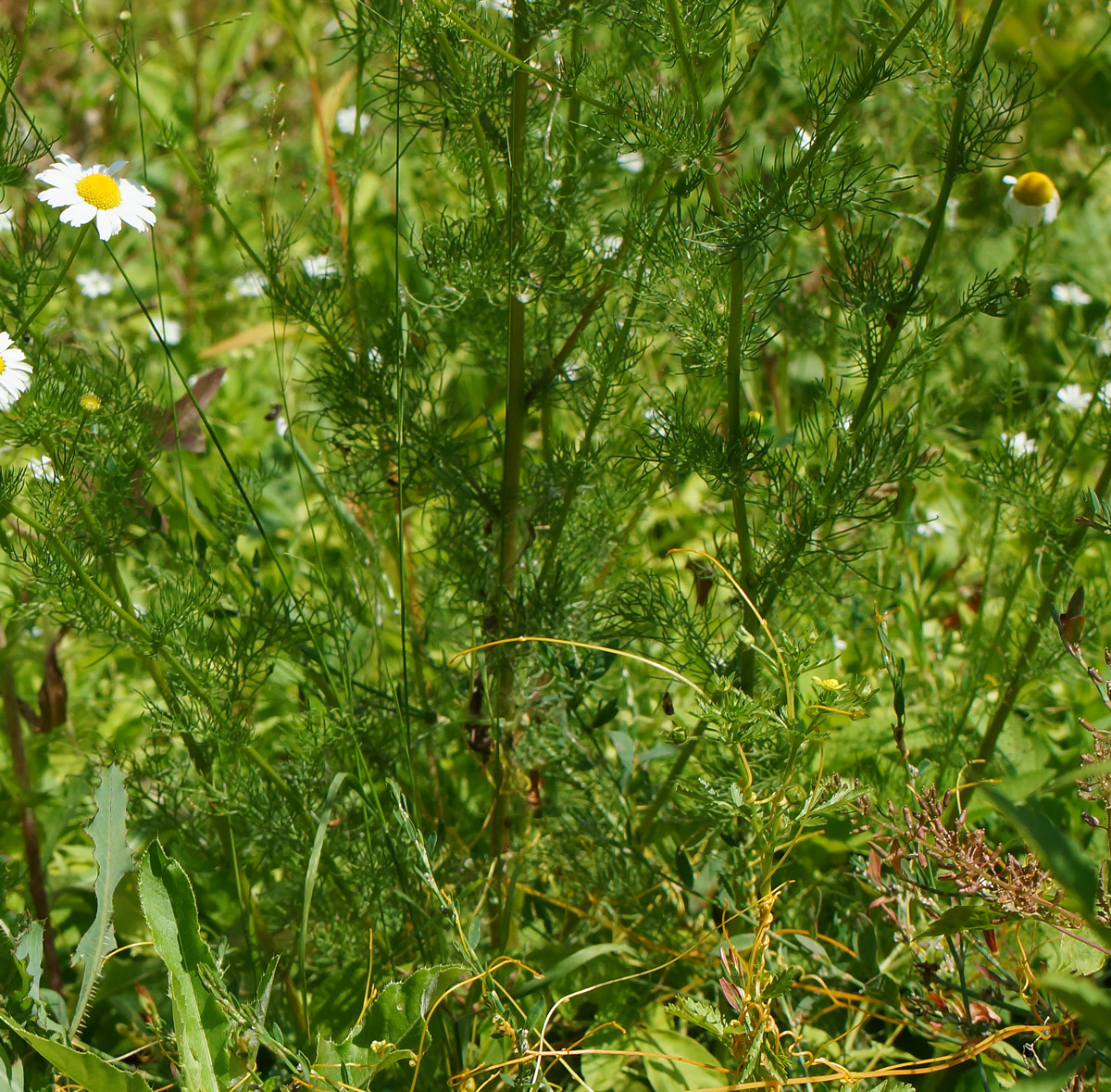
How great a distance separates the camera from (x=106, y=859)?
101cm

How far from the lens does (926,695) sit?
1.48m

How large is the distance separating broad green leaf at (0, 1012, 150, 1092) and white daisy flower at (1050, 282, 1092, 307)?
177 cm

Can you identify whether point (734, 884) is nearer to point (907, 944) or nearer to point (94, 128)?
point (907, 944)

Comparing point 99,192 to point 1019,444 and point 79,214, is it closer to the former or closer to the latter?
point 79,214

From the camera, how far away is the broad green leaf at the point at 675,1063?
109 centimetres

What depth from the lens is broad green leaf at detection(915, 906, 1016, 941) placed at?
887 millimetres

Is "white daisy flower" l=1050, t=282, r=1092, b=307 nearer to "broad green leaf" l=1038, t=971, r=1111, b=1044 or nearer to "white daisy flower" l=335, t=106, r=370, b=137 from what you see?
"white daisy flower" l=335, t=106, r=370, b=137

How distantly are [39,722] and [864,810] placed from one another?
940 mm

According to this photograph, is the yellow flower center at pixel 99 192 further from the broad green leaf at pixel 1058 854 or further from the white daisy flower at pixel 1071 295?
the white daisy flower at pixel 1071 295

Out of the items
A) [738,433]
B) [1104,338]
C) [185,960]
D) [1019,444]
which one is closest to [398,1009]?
[185,960]

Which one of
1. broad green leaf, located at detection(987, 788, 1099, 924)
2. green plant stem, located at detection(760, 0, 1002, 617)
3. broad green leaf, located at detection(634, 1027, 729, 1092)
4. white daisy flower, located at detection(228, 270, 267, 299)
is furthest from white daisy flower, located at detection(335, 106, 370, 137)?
broad green leaf, located at detection(987, 788, 1099, 924)

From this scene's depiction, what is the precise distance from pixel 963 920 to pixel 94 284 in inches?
74.9

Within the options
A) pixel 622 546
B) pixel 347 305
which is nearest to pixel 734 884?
pixel 622 546

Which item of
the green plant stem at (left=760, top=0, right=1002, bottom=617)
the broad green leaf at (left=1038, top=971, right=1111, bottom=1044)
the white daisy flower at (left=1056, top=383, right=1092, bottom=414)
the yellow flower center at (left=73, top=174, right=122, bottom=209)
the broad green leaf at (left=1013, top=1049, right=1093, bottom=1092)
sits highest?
the white daisy flower at (left=1056, top=383, right=1092, bottom=414)
